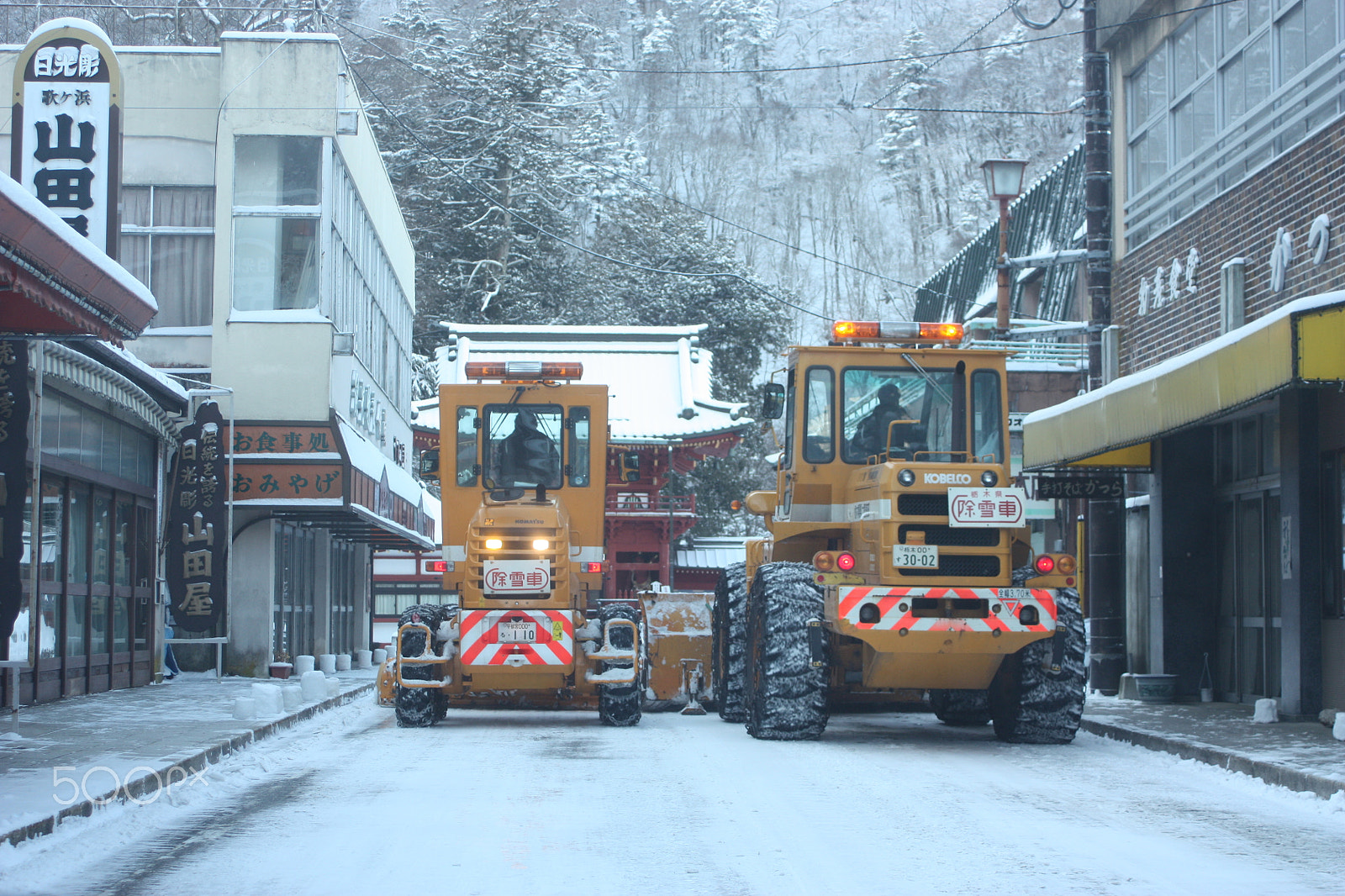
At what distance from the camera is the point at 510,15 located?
5953 centimetres

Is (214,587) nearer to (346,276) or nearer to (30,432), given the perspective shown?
(30,432)

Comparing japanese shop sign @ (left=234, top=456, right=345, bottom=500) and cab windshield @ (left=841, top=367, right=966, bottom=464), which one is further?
japanese shop sign @ (left=234, top=456, right=345, bottom=500)

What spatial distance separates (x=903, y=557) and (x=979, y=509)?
77 cm

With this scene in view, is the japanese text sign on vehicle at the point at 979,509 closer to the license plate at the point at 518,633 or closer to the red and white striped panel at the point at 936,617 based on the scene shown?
the red and white striped panel at the point at 936,617

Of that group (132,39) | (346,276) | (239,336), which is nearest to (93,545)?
(239,336)

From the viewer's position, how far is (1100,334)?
57.2 ft

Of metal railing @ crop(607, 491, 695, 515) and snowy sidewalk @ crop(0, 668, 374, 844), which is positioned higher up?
metal railing @ crop(607, 491, 695, 515)

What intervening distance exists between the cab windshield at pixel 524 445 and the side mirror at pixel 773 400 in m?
3.00

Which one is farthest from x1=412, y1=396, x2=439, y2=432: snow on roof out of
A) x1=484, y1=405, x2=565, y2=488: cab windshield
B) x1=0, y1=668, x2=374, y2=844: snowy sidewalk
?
x1=484, y1=405, x2=565, y2=488: cab windshield

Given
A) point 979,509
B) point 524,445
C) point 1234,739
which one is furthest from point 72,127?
point 1234,739

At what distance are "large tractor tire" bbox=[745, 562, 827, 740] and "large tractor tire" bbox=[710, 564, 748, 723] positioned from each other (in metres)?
1.49

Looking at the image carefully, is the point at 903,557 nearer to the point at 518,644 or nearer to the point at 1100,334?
the point at 518,644

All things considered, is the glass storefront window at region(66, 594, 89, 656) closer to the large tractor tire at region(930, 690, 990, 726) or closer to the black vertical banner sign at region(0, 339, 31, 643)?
the black vertical banner sign at region(0, 339, 31, 643)

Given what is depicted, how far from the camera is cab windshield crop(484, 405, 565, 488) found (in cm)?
1570
